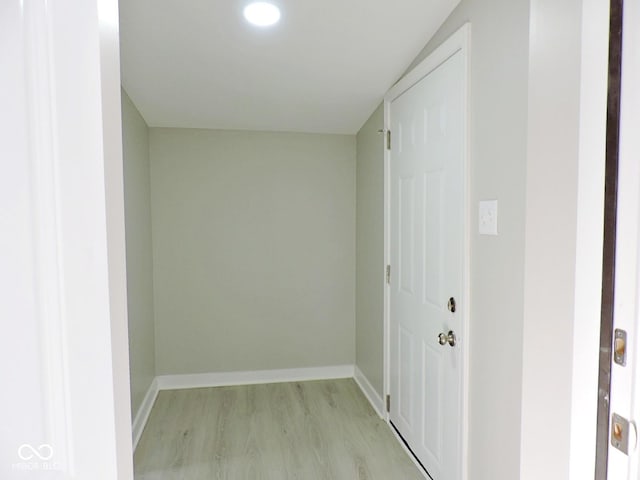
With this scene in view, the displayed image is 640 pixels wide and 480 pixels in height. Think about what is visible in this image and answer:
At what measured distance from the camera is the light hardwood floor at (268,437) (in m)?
2.05

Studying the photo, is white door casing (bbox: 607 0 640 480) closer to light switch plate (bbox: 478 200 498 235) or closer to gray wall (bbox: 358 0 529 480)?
gray wall (bbox: 358 0 529 480)

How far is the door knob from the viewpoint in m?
1.68

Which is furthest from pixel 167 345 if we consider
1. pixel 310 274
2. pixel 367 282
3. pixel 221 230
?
pixel 367 282

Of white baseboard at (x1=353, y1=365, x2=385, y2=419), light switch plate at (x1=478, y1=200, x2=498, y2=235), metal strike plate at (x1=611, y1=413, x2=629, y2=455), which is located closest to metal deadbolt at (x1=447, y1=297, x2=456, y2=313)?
light switch plate at (x1=478, y1=200, x2=498, y2=235)

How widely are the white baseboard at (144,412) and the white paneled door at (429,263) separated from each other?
1.61 m

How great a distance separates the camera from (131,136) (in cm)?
240

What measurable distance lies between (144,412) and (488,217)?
8.15 ft

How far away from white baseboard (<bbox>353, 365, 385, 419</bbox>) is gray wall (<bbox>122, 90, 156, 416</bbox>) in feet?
5.24

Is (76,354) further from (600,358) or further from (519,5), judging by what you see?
(519,5)

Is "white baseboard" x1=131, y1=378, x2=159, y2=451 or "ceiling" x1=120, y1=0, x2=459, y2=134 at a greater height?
"ceiling" x1=120, y1=0, x2=459, y2=134

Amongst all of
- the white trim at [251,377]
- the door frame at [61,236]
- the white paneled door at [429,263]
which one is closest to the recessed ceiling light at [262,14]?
the white paneled door at [429,263]

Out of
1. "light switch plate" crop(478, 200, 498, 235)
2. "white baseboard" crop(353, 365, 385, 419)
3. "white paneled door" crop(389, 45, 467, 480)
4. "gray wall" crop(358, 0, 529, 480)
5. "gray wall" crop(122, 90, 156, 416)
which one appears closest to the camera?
"gray wall" crop(358, 0, 529, 480)

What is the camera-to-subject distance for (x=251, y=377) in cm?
318

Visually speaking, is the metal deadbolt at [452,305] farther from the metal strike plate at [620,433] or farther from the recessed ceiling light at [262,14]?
the recessed ceiling light at [262,14]
